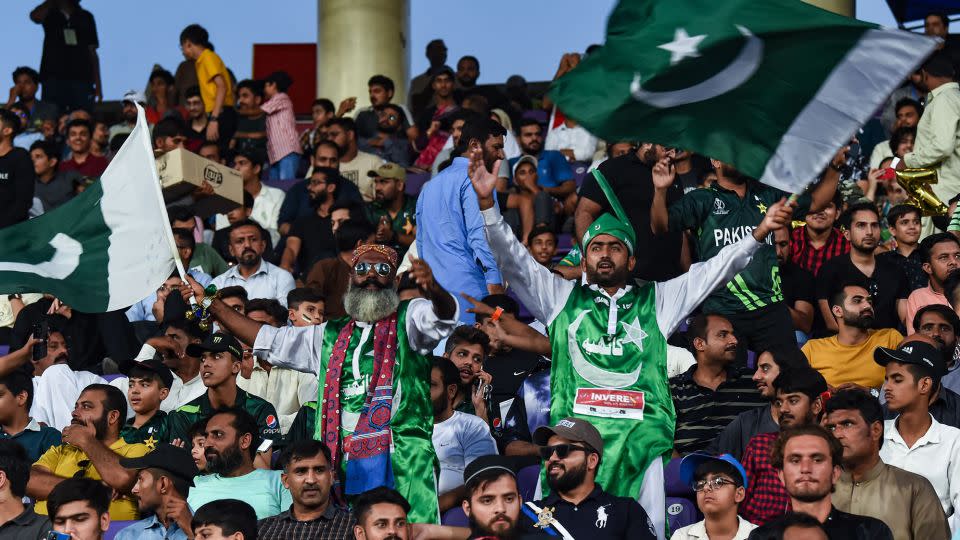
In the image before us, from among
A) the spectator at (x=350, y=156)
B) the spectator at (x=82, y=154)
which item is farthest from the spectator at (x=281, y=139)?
the spectator at (x=82, y=154)

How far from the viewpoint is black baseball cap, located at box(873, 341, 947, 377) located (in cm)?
891

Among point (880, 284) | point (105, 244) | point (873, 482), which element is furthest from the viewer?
point (880, 284)

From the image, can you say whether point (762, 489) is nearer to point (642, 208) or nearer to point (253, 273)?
point (642, 208)

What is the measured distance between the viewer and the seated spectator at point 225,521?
7.77 m

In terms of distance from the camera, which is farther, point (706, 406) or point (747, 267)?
point (747, 267)

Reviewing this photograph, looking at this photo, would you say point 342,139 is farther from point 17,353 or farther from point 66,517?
point 66,517

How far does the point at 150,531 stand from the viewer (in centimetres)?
844

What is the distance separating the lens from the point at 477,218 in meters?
10.8

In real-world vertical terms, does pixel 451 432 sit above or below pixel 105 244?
below

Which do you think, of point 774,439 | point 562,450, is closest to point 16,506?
point 562,450

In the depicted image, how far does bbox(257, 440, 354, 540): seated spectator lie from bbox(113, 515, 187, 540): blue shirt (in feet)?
1.70

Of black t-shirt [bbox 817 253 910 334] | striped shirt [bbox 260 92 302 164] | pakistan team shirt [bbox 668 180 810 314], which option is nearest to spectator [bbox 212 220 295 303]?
pakistan team shirt [bbox 668 180 810 314]

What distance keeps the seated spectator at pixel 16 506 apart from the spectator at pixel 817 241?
5.53 m

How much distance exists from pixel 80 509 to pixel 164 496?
49cm
